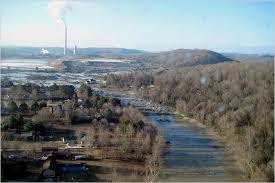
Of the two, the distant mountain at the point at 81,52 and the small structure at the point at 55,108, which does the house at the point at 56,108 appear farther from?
the distant mountain at the point at 81,52

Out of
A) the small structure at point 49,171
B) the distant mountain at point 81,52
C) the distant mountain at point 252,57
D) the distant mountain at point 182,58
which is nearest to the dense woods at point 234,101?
the distant mountain at point 252,57

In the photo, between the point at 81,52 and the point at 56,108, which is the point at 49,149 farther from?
the point at 81,52

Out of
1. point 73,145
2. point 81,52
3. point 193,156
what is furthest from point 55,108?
point 81,52

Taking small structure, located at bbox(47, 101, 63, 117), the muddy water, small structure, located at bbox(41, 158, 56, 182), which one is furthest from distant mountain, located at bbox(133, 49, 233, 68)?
small structure, located at bbox(41, 158, 56, 182)

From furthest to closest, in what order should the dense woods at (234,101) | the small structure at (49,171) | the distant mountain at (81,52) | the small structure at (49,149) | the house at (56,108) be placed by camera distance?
the distant mountain at (81,52) → the house at (56,108) → the small structure at (49,149) → the dense woods at (234,101) → the small structure at (49,171)

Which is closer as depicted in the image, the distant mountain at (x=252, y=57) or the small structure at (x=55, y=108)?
the small structure at (x=55, y=108)
